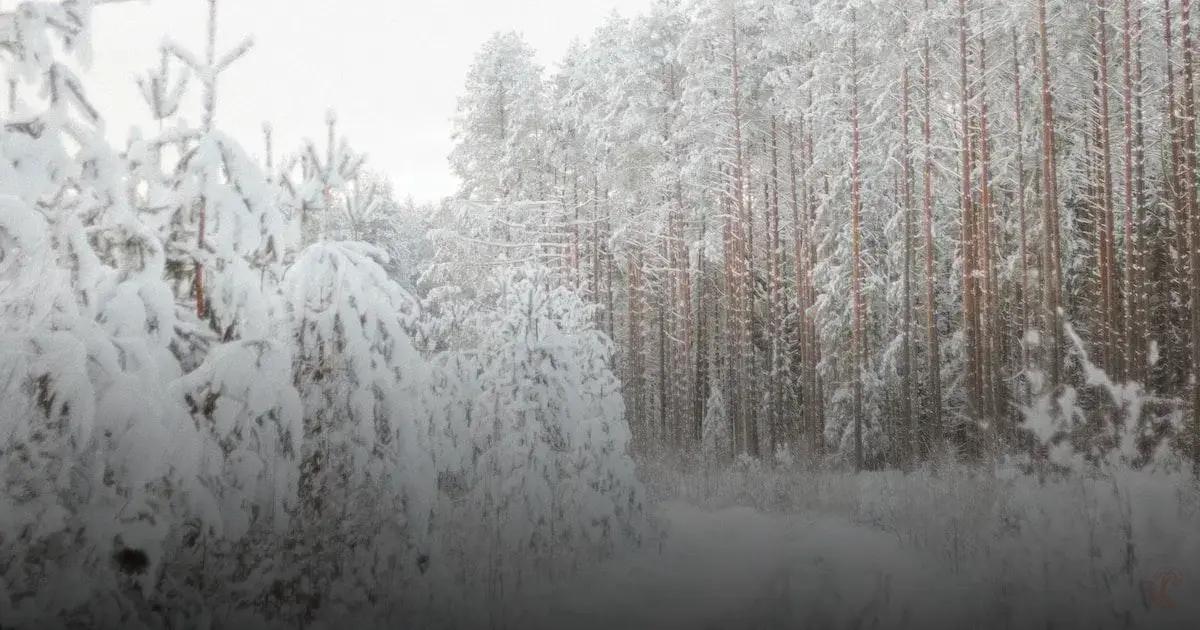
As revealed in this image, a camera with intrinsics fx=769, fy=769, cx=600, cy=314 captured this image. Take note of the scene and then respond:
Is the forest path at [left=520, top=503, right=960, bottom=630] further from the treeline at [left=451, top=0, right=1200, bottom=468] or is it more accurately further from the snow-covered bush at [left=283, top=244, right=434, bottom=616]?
the treeline at [left=451, top=0, right=1200, bottom=468]

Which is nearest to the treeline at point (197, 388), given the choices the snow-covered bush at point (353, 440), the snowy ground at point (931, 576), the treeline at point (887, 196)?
the snow-covered bush at point (353, 440)

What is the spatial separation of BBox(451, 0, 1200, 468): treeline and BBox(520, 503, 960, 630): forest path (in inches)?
186

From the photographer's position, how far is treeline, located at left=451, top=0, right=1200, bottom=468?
1467 centimetres

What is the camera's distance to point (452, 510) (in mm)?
7457

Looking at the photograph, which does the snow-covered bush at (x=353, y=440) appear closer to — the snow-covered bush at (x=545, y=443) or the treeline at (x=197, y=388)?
the treeline at (x=197, y=388)

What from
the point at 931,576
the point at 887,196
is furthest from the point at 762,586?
the point at 887,196

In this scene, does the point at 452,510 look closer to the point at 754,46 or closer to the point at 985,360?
the point at 985,360

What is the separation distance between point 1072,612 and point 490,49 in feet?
74.5

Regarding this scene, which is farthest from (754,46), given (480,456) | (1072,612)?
(1072,612)

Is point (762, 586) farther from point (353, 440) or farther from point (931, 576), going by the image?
point (353, 440)

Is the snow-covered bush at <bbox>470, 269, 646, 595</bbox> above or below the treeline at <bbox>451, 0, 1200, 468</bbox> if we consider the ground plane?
below

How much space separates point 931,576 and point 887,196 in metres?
12.8

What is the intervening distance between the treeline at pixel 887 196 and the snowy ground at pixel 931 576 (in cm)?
367

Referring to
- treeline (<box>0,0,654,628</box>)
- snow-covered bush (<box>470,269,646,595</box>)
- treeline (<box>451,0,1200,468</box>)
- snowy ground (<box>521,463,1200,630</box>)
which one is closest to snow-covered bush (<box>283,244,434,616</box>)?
treeline (<box>0,0,654,628</box>)
